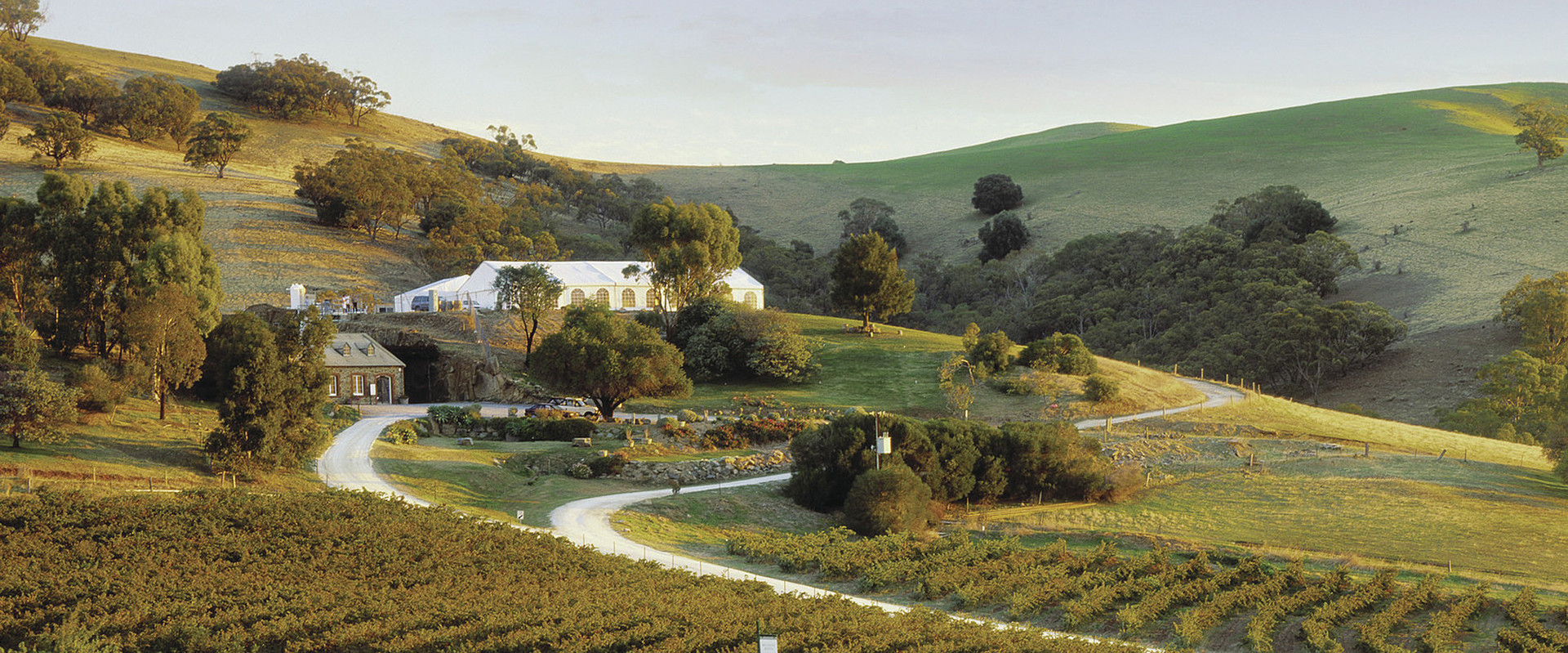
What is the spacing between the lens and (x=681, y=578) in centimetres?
1783

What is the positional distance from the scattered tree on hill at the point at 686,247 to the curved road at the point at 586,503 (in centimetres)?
1714

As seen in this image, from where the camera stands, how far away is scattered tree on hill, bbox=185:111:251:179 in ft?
300

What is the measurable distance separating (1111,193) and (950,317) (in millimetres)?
39282

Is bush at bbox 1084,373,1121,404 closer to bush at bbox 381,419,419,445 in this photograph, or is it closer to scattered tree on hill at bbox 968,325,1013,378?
scattered tree on hill at bbox 968,325,1013,378

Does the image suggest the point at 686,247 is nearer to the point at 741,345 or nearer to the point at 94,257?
the point at 741,345

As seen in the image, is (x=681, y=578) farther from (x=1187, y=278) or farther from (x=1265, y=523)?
(x=1187, y=278)

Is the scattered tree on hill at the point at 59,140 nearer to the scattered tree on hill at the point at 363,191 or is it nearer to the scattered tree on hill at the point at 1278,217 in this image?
the scattered tree on hill at the point at 363,191

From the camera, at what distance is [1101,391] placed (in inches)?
1810

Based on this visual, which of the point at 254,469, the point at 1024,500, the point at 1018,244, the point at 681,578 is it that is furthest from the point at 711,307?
the point at 1018,244

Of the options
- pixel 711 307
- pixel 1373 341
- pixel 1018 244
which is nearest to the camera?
pixel 711 307

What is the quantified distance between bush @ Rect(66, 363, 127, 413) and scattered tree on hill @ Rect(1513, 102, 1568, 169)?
10243cm

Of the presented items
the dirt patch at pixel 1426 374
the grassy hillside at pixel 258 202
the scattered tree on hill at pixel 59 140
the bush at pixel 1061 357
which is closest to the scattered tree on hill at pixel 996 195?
the dirt patch at pixel 1426 374

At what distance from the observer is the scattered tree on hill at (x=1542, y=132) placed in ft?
290

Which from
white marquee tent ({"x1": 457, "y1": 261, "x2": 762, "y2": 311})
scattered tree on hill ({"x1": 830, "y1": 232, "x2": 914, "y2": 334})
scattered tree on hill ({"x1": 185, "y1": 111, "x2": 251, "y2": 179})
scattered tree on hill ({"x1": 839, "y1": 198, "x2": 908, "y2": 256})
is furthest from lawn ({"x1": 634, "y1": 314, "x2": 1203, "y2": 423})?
scattered tree on hill ({"x1": 185, "y1": 111, "x2": 251, "y2": 179})
